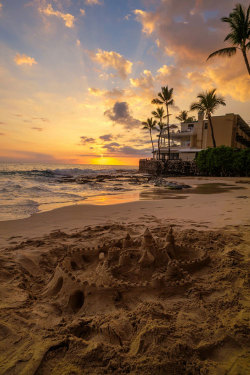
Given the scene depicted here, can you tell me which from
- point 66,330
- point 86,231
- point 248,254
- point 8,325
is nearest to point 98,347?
point 66,330

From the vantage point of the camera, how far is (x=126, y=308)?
6.30 ft

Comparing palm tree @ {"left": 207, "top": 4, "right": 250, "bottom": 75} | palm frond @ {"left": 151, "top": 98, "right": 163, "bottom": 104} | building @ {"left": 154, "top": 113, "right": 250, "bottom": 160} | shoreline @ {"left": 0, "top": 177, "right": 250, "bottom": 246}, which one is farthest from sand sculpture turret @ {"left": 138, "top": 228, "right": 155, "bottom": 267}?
palm frond @ {"left": 151, "top": 98, "right": 163, "bottom": 104}

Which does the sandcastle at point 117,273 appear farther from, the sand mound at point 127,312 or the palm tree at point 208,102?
the palm tree at point 208,102

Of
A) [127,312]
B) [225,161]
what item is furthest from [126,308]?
[225,161]

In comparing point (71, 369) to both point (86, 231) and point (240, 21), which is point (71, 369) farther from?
point (240, 21)

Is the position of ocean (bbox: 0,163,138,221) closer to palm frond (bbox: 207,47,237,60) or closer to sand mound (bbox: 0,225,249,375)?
sand mound (bbox: 0,225,249,375)

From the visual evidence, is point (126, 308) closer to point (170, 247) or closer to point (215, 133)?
point (170, 247)

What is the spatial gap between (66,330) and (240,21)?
999 inches

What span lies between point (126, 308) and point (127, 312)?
0.09 m

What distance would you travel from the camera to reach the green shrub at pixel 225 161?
23.4 m

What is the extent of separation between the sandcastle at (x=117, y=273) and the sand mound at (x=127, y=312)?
0.04ft

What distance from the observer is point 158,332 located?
1520 mm

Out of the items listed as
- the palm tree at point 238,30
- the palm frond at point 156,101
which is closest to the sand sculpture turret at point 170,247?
the palm tree at point 238,30

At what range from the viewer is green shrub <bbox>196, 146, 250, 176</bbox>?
76.9 feet
